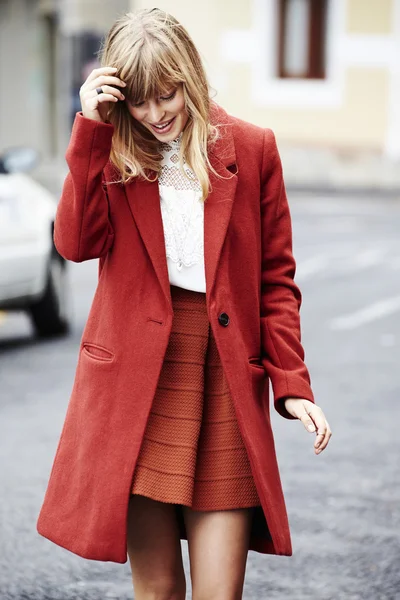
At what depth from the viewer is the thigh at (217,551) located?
3162 mm

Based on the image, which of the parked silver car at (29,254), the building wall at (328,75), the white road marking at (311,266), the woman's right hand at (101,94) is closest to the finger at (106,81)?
the woman's right hand at (101,94)

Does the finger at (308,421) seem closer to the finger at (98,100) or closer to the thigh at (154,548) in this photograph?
the thigh at (154,548)

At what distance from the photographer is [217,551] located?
316cm

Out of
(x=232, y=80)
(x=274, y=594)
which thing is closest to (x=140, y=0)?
(x=232, y=80)

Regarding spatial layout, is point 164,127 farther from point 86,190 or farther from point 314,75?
point 314,75

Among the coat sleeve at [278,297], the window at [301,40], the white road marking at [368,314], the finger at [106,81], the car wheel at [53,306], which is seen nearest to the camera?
the finger at [106,81]

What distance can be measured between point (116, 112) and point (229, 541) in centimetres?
100

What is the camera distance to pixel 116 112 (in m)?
3.18

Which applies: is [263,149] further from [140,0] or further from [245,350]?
[140,0]

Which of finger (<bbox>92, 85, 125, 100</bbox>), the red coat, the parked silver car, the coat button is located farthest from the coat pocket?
the parked silver car

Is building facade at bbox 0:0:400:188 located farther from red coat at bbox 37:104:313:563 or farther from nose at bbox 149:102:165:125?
nose at bbox 149:102:165:125

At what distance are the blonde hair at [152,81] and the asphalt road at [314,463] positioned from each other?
6.59 feet

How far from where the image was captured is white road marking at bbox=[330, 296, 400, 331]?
10.8m

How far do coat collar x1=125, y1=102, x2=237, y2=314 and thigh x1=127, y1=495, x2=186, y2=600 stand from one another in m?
0.47
